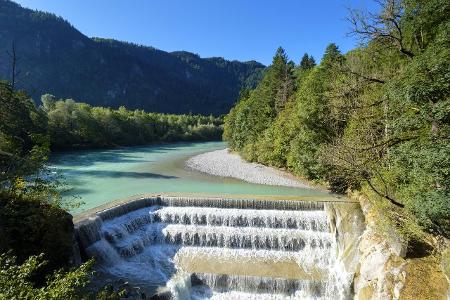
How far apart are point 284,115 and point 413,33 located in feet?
84.6

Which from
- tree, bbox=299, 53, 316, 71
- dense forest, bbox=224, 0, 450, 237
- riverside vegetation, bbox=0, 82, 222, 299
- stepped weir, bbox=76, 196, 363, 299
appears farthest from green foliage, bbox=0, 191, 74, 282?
tree, bbox=299, 53, 316, 71

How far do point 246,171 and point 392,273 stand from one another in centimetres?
2625

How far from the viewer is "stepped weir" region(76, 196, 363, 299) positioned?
16016 mm

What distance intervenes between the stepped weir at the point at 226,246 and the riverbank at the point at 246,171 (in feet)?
33.9

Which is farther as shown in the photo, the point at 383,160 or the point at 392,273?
the point at 383,160

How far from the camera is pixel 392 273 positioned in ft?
42.1

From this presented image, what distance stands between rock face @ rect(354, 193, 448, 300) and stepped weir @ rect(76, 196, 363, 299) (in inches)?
43.3

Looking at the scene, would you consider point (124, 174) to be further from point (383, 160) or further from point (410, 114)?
point (410, 114)

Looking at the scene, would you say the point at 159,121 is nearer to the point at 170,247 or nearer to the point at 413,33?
the point at 170,247

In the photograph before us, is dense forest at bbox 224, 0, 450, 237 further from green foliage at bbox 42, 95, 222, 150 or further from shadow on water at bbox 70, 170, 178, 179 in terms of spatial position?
green foliage at bbox 42, 95, 222, 150

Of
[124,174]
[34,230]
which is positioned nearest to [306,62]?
[124,174]

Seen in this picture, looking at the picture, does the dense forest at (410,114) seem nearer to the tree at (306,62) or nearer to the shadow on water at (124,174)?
the shadow on water at (124,174)

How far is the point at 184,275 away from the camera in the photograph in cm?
1666

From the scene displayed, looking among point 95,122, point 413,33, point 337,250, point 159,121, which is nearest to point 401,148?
point 413,33
